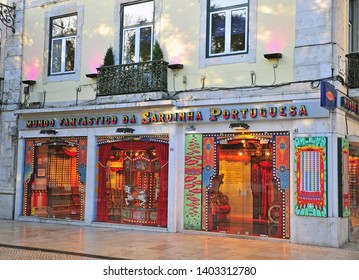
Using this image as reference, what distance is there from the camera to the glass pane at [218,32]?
41.4 ft

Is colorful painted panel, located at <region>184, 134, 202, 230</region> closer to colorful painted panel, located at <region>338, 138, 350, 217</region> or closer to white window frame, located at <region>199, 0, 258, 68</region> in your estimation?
white window frame, located at <region>199, 0, 258, 68</region>

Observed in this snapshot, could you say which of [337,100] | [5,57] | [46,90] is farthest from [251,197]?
[5,57]

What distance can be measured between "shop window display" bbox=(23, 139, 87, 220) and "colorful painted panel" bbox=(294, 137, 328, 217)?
21.3 ft

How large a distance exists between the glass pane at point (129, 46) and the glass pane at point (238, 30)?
123 inches

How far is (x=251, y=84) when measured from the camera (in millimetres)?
12008

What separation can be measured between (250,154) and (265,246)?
2.44m

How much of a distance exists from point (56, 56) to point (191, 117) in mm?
5639

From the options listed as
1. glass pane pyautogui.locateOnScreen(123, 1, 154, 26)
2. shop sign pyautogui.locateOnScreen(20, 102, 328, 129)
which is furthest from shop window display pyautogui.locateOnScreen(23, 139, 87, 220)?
glass pane pyautogui.locateOnScreen(123, 1, 154, 26)

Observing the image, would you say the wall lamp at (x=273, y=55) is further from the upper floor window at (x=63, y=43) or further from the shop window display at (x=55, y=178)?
the upper floor window at (x=63, y=43)

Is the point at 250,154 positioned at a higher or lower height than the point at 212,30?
lower

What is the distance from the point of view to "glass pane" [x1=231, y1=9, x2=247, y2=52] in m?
12.3

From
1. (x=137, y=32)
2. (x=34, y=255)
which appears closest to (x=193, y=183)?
(x=34, y=255)

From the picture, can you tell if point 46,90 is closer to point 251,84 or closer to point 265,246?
point 251,84

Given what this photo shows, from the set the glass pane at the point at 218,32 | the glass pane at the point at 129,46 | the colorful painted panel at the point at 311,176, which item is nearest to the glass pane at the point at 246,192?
the colorful painted panel at the point at 311,176
